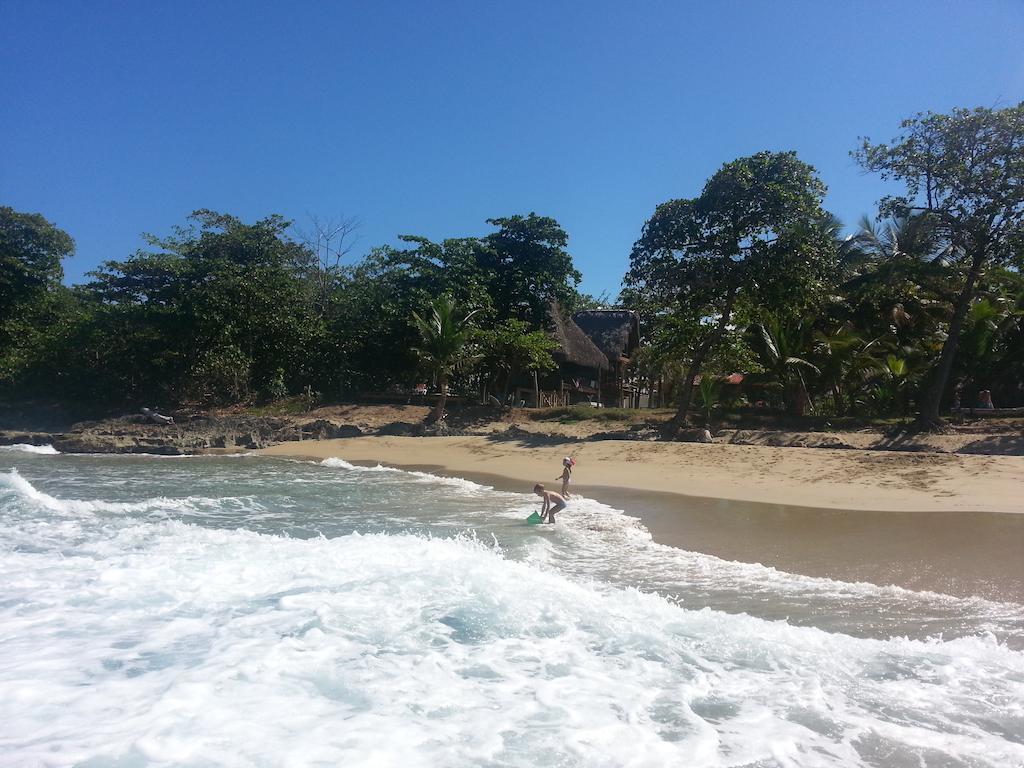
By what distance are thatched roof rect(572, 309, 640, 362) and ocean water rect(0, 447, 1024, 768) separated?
2175 centimetres

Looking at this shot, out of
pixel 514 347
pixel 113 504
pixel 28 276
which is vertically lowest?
pixel 113 504

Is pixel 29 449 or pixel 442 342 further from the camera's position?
pixel 442 342

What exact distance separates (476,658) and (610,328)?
26.8 meters

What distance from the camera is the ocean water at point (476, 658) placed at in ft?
14.2

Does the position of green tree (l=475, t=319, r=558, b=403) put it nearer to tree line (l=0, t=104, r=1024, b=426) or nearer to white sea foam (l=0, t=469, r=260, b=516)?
tree line (l=0, t=104, r=1024, b=426)

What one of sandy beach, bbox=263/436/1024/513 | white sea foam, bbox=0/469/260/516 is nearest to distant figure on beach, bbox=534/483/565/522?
sandy beach, bbox=263/436/1024/513

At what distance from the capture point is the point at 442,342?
23516mm

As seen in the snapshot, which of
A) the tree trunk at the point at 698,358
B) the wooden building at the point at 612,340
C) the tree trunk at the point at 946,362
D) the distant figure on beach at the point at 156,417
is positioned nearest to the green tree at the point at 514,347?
the wooden building at the point at 612,340

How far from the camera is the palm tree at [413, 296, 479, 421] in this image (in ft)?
77.2

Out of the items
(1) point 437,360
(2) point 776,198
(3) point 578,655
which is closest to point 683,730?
(3) point 578,655

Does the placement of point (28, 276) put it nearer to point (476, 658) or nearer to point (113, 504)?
point (113, 504)

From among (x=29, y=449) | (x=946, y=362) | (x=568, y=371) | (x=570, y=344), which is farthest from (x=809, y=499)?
(x=29, y=449)

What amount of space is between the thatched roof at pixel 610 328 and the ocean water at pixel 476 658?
21.7 metres

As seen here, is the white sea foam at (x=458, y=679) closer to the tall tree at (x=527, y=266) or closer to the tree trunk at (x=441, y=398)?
the tree trunk at (x=441, y=398)
